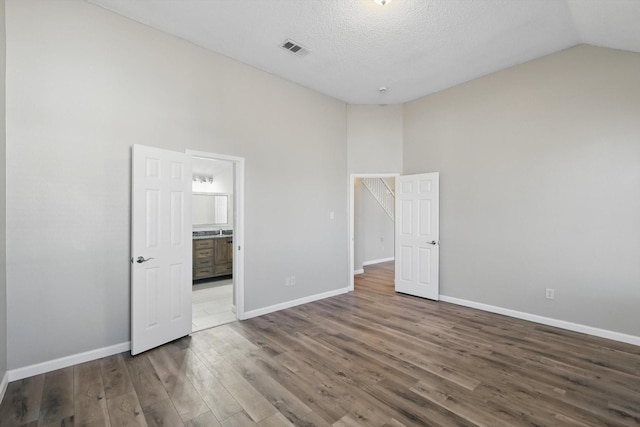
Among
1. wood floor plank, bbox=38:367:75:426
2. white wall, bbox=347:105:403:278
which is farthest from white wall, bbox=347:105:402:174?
wood floor plank, bbox=38:367:75:426

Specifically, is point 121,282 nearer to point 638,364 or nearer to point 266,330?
point 266,330

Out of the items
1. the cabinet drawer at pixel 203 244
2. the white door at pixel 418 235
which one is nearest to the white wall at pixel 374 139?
the white door at pixel 418 235

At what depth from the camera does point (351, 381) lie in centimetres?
247

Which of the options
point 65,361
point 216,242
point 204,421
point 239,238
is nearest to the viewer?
point 204,421

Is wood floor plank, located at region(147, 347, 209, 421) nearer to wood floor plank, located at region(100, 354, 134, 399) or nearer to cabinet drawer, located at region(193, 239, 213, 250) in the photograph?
wood floor plank, located at region(100, 354, 134, 399)

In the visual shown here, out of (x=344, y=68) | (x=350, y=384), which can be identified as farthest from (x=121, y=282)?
(x=344, y=68)

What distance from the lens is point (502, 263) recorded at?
417 cm

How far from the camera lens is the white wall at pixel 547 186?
3268mm

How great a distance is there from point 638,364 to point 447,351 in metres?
1.74

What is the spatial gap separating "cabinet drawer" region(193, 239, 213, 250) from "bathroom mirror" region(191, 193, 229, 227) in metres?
0.61

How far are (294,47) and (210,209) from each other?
405 centimetres

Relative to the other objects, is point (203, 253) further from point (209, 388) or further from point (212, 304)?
point (209, 388)

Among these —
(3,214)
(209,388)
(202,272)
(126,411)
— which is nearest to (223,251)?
(202,272)

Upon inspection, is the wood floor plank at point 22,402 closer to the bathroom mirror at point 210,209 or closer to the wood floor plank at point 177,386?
the wood floor plank at point 177,386
